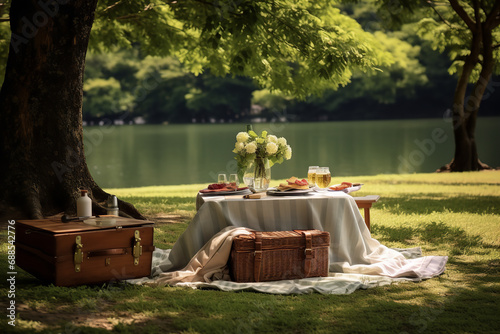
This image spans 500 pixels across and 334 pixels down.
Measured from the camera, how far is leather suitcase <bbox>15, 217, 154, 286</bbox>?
205 inches

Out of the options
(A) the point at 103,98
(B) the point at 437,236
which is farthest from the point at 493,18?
(A) the point at 103,98

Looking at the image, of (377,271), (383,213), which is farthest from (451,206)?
(377,271)

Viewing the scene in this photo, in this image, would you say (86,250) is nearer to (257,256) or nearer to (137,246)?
(137,246)

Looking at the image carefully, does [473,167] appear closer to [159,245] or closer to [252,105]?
[159,245]

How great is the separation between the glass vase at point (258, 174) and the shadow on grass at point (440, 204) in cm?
514

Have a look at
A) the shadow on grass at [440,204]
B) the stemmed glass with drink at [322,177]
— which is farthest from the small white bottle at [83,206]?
the shadow on grass at [440,204]

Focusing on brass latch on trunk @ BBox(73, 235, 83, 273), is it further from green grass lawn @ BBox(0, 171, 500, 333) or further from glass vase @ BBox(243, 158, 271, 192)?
glass vase @ BBox(243, 158, 271, 192)

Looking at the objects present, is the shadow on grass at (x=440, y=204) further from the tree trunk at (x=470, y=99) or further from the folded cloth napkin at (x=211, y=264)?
the tree trunk at (x=470, y=99)

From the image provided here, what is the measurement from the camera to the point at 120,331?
13.9ft

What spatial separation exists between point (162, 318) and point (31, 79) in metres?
4.66

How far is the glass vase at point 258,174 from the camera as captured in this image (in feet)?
20.2

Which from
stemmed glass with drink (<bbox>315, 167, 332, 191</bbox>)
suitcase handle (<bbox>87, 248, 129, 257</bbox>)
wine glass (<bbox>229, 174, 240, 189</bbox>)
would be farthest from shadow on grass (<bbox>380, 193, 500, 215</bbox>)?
suitcase handle (<bbox>87, 248, 129, 257</bbox>)

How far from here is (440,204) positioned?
38.5ft

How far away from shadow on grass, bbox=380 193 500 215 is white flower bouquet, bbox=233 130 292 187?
5138 mm
